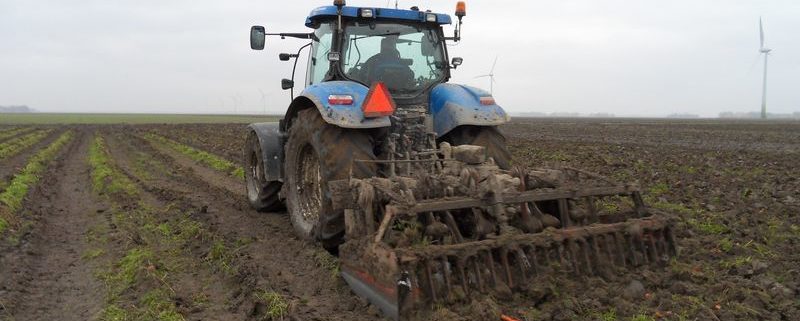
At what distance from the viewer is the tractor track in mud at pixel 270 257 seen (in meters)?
3.91

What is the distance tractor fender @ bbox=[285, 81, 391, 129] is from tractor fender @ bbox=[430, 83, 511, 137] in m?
0.68

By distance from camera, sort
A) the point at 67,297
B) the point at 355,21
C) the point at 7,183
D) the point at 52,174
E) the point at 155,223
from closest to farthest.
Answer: the point at 67,297, the point at 355,21, the point at 155,223, the point at 7,183, the point at 52,174

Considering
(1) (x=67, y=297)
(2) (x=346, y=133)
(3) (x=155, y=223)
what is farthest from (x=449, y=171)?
(3) (x=155, y=223)

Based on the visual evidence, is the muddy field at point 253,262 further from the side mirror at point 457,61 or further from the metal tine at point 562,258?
the side mirror at point 457,61

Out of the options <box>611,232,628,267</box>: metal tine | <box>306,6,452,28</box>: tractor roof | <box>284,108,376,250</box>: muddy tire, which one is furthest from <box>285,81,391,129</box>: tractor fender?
<box>611,232,628,267</box>: metal tine

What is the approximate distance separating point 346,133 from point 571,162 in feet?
28.0

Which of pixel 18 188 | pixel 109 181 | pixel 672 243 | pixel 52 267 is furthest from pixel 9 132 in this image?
pixel 672 243

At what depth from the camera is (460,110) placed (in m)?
5.37

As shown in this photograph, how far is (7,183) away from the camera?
9.72 metres

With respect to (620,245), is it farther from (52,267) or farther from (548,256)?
(52,267)

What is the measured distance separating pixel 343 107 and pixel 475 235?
5.18 ft

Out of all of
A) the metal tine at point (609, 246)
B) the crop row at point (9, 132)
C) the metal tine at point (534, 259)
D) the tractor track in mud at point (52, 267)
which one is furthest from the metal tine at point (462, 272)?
the crop row at point (9, 132)

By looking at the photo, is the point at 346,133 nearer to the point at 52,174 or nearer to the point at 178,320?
the point at 178,320

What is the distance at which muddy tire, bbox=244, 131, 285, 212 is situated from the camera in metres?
7.23
